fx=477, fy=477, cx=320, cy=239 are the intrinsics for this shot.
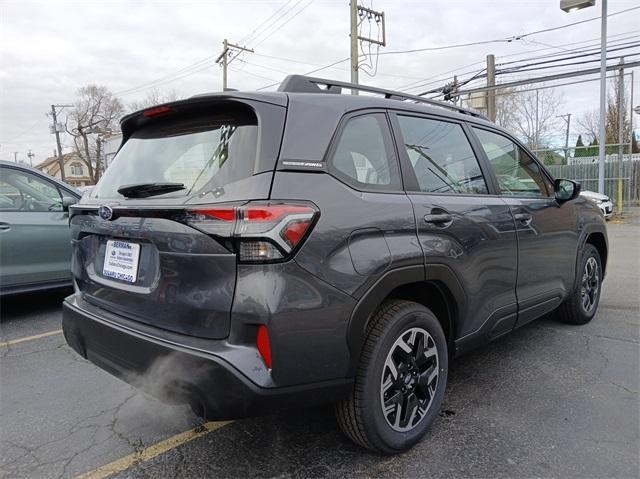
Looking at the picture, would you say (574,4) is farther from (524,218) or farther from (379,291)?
(379,291)

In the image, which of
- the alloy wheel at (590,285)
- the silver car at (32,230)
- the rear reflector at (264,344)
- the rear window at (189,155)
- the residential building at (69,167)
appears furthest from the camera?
the residential building at (69,167)

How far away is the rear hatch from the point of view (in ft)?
6.50

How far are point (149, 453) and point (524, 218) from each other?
2785 mm

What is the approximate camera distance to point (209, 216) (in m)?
1.98

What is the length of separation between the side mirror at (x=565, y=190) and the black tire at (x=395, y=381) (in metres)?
2.01

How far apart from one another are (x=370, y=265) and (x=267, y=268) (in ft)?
1.70

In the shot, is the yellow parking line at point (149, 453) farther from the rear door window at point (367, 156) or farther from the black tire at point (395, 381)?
the rear door window at point (367, 156)

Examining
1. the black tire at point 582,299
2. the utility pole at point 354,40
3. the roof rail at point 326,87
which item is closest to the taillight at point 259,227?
the roof rail at point 326,87

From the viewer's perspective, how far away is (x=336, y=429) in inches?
107

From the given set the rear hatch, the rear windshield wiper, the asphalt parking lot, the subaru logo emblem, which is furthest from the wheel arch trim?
the subaru logo emblem

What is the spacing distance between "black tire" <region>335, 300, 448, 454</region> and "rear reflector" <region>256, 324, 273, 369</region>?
51cm

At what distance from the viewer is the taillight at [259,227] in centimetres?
192

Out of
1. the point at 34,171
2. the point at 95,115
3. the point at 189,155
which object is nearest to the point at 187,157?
the point at 189,155

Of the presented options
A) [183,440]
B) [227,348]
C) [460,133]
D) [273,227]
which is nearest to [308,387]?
[227,348]
